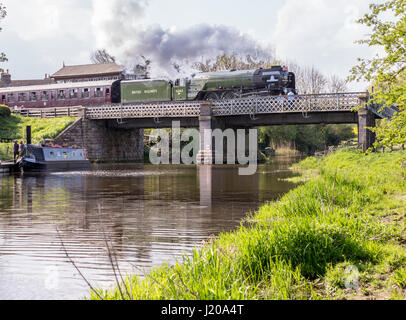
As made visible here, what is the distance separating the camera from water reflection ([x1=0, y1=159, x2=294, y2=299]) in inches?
218

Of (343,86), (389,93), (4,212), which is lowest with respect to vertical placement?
(4,212)

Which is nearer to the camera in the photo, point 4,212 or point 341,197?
point 341,197

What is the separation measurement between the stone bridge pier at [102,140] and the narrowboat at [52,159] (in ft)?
23.1

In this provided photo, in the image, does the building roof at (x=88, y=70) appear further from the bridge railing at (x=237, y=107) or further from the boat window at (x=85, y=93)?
the bridge railing at (x=237, y=107)

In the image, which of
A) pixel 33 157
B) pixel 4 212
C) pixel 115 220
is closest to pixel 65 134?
pixel 33 157

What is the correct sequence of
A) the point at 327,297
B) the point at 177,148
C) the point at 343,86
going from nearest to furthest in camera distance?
the point at 327,297 → the point at 177,148 → the point at 343,86

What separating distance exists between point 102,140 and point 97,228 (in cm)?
3713

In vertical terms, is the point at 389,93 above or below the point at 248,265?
above

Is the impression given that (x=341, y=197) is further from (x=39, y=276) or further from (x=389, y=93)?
(x=39, y=276)

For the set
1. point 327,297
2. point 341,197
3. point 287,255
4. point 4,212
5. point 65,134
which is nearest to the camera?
point 327,297

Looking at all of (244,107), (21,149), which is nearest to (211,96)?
(244,107)

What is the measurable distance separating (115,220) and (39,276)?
4327 millimetres

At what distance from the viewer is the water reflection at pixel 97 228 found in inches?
218

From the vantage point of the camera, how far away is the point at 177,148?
172ft
